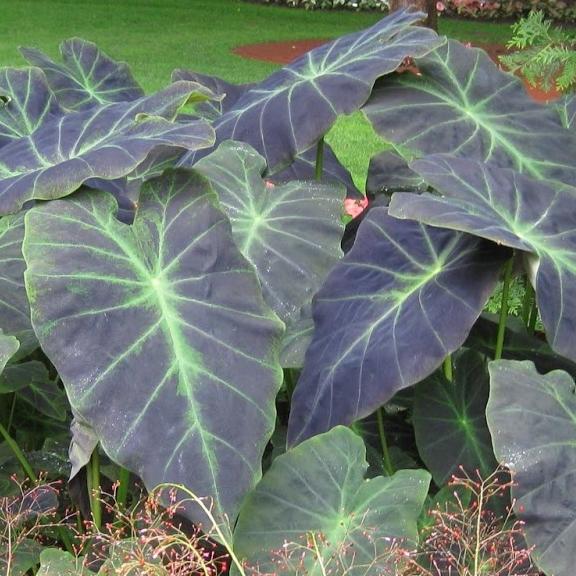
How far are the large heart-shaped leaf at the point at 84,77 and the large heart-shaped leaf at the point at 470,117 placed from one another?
81 centimetres

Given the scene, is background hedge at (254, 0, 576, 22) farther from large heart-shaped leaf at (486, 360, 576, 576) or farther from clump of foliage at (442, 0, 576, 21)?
large heart-shaped leaf at (486, 360, 576, 576)

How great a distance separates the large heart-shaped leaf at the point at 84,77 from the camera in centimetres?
233

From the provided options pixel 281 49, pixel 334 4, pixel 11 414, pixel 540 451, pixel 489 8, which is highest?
pixel 540 451

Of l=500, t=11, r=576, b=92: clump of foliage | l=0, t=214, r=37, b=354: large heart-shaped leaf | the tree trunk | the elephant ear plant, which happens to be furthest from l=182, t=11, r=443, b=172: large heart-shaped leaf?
the tree trunk

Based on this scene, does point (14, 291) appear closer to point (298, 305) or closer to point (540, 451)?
point (298, 305)

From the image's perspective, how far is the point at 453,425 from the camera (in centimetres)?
154

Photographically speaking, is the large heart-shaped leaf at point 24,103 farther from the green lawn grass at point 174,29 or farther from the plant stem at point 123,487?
the green lawn grass at point 174,29

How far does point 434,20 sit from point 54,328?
20.0 feet

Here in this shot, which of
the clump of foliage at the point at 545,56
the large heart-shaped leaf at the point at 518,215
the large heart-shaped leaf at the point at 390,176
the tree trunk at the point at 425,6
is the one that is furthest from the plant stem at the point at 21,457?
the tree trunk at the point at 425,6

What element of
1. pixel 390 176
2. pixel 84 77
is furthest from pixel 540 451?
pixel 84 77

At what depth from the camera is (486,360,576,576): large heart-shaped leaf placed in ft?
3.88

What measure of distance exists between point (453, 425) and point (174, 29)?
12.2m

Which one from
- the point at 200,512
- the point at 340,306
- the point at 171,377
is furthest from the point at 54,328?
the point at 340,306

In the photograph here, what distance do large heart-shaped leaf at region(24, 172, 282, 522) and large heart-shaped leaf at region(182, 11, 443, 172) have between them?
0.31 m
